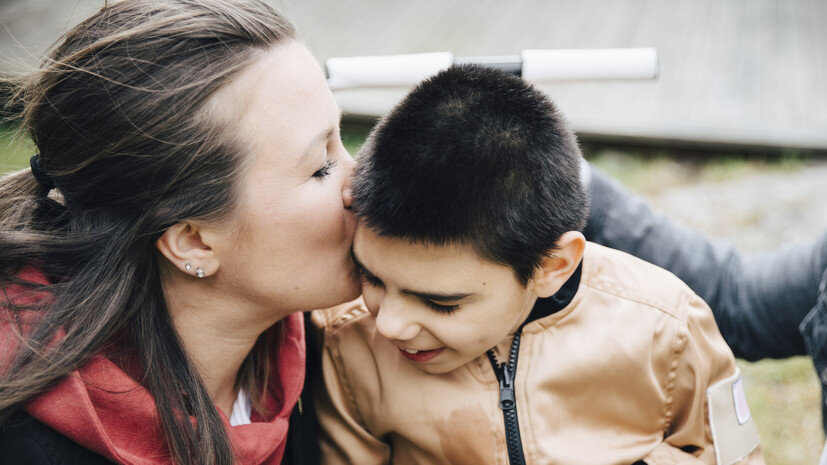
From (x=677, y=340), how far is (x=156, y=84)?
1.25 meters

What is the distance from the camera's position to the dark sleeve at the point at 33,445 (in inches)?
51.4

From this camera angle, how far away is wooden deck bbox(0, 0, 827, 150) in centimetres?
435

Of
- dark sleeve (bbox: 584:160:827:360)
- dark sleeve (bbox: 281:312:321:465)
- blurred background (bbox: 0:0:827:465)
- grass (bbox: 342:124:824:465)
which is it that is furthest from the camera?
blurred background (bbox: 0:0:827:465)

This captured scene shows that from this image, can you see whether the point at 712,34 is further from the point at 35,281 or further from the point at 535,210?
the point at 35,281

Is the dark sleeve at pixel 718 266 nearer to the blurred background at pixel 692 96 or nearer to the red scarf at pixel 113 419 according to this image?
the blurred background at pixel 692 96

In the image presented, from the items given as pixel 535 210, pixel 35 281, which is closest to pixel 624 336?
pixel 535 210

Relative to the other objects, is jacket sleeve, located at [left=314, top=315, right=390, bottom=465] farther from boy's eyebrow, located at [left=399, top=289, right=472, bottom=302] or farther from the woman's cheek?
boy's eyebrow, located at [left=399, top=289, right=472, bottom=302]

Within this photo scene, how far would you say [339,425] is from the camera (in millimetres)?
1779

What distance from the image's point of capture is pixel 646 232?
2.17 metres

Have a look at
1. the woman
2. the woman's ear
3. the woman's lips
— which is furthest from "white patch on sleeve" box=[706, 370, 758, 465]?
the woman's ear

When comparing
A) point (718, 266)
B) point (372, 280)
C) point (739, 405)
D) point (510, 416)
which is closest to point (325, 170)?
point (372, 280)

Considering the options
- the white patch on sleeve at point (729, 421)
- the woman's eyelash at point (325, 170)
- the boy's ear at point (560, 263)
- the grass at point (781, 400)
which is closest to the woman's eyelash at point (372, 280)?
the woman's eyelash at point (325, 170)

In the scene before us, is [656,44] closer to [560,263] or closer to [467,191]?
[560,263]

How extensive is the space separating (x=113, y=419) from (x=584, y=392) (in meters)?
1.02
